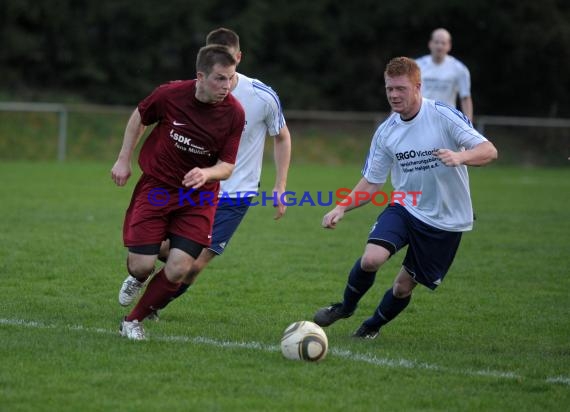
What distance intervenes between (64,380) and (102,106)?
23.6 m

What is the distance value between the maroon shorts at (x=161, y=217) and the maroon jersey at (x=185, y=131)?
8 cm

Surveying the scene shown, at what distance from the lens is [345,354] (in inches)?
229

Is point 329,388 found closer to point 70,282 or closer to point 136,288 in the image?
point 136,288

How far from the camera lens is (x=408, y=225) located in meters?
6.37

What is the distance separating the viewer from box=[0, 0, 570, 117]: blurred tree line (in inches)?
1105

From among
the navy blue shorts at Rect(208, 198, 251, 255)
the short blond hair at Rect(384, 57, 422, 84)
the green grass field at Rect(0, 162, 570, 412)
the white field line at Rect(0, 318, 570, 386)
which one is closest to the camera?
the green grass field at Rect(0, 162, 570, 412)

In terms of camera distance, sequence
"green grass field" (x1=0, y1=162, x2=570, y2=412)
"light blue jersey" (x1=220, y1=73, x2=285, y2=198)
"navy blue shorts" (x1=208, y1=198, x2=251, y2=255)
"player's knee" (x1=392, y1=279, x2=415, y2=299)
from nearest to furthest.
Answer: "green grass field" (x1=0, y1=162, x2=570, y2=412), "player's knee" (x1=392, y1=279, x2=415, y2=299), "navy blue shorts" (x1=208, y1=198, x2=251, y2=255), "light blue jersey" (x1=220, y1=73, x2=285, y2=198)

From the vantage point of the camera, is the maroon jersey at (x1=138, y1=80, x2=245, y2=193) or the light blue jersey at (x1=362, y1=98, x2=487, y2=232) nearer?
the maroon jersey at (x1=138, y1=80, x2=245, y2=193)

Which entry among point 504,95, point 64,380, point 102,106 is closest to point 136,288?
point 64,380

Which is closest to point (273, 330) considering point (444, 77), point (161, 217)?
point (161, 217)

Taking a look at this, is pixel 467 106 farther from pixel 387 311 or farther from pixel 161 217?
pixel 161 217

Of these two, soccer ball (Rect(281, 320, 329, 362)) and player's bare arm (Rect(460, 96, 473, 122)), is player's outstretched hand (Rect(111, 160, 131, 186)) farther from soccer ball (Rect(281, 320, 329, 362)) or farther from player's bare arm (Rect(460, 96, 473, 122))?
player's bare arm (Rect(460, 96, 473, 122))

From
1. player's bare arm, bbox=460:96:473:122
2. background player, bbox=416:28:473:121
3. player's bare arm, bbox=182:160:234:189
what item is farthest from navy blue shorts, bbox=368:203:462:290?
background player, bbox=416:28:473:121

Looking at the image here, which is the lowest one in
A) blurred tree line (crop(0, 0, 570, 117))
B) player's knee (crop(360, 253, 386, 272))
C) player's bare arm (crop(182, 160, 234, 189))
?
blurred tree line (crop(0, 0, 570, 117))
